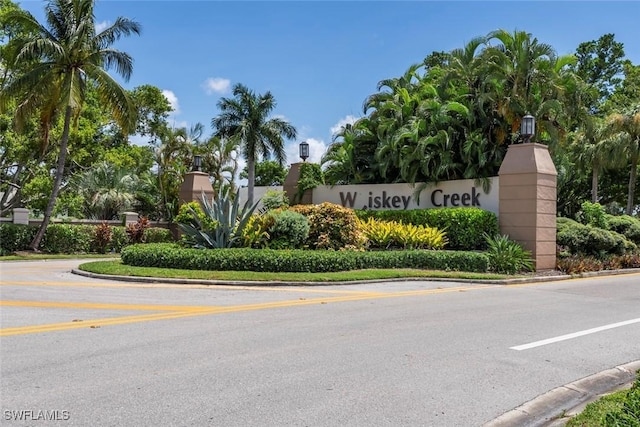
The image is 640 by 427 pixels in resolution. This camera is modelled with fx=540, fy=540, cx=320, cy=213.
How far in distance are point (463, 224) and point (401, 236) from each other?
7.24ft

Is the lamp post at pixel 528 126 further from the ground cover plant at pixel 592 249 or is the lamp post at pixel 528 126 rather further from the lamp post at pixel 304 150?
the lamp post at pixel 304 150

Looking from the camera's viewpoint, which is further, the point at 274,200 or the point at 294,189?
the point at 294,189

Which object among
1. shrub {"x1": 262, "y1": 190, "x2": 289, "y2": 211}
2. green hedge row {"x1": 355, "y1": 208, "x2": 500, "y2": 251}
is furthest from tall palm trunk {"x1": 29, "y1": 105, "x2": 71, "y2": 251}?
green hedge row {"x1": 355, "y1": 208, "x2": 500, "y2": 251}

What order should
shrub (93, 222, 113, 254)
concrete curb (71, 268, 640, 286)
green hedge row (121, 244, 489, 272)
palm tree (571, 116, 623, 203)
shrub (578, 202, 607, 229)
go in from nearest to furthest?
concrete curb (71, 268, 640, 286) < green hedge row (121, 244, 489, 272) < shrub (578, 202, 607, 229) < shrub (93, 222, 113, 254) < palm tree (571, 116, 623, 203)

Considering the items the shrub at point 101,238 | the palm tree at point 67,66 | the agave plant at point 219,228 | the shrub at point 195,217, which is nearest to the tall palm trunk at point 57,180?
the palm tree at point 67,66

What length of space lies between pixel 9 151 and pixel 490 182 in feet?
83.4

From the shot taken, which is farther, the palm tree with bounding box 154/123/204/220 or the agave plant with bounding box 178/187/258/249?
the palm tree with bounding box 154/123/204/220

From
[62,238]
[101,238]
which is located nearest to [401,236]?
[101,238]

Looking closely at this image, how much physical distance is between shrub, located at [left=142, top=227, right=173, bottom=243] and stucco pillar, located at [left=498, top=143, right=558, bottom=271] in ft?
57.3

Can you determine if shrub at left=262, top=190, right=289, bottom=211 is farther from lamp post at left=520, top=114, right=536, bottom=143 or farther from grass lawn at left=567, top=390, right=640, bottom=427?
grass lawn at left=567, top=390, right=640, bottom=427

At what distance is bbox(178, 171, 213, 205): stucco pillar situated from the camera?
25.3 m

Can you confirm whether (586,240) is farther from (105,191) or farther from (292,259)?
(105,191)

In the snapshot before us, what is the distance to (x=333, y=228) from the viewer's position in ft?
59.7

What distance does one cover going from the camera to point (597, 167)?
101 ft
